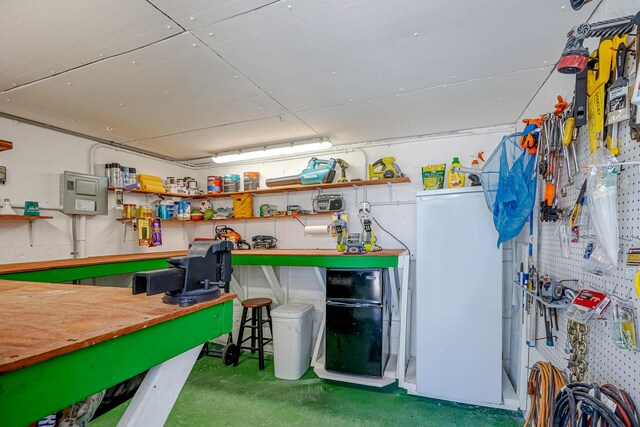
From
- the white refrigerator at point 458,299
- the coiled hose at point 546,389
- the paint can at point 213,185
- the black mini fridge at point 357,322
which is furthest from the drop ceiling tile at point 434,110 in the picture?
the coiled hose at point 546,389

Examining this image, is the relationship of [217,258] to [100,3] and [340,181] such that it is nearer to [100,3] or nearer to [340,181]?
[100,3]

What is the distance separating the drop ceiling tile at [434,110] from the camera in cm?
227

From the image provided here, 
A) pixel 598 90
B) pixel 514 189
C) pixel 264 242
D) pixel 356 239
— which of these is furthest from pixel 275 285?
pixel 598 90

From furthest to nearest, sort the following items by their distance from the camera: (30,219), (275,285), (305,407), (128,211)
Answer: (275,285) < (128,211) < (30,219) < (305,407)

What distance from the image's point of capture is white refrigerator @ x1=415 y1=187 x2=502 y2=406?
2.43 m

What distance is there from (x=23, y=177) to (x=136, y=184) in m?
0.97

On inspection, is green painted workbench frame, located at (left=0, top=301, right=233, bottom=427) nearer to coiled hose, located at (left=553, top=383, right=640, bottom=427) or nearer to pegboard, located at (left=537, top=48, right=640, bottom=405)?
coiled hose, located at (left=553, top=383, right=640, bottom=427)

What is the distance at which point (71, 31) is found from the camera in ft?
5.29

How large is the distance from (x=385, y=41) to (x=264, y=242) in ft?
9.07

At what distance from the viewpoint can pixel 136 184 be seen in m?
3.58

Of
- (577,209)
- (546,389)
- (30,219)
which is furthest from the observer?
(30,219)

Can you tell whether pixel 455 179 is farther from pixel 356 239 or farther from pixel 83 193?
pixel 83 193

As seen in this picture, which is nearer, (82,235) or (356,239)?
(356,239)

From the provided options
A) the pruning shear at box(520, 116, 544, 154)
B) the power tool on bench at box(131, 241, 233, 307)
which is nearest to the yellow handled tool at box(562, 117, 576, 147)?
the pruning shear at box(520, 116, 544, 154)
